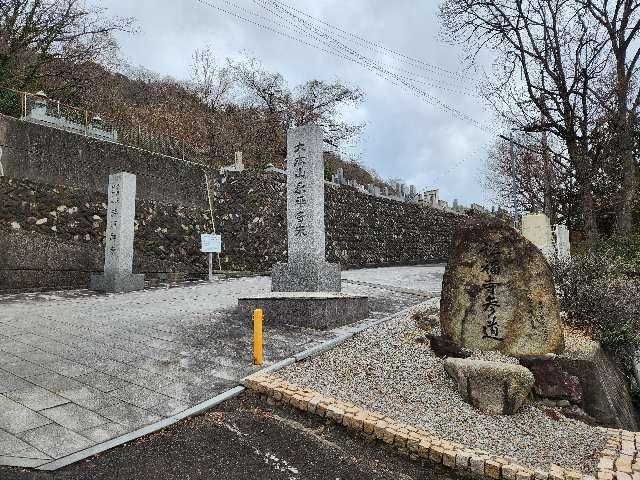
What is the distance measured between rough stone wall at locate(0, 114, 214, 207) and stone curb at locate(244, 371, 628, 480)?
9.85m

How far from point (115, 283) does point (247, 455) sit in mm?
8321

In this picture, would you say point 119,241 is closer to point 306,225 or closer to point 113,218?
point 113,218

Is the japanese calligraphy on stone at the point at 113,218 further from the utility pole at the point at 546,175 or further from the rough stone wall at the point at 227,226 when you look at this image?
the utility pole at the point at 546,175

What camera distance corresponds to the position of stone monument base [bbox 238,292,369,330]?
7.02m

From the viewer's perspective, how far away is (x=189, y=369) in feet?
16.9

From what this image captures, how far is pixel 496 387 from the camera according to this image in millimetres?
4539

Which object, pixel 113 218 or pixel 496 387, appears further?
pixel 113 218

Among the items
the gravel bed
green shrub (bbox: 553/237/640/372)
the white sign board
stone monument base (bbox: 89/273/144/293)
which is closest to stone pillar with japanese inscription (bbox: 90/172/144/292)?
stone monument base (bbox: 89/273/144/293)

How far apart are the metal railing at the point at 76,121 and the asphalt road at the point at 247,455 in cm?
1131

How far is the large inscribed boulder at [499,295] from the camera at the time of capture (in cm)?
553

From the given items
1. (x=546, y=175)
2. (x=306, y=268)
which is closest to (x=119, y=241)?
(x=306, y=268)

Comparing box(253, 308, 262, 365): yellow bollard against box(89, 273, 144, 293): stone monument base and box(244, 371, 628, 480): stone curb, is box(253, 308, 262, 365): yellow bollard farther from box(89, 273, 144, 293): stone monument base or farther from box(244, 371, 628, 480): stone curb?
box(89, 273, 144, 293): stone monument base

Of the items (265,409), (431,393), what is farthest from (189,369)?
(431,393)

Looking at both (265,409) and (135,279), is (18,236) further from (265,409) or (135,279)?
(265,409)
